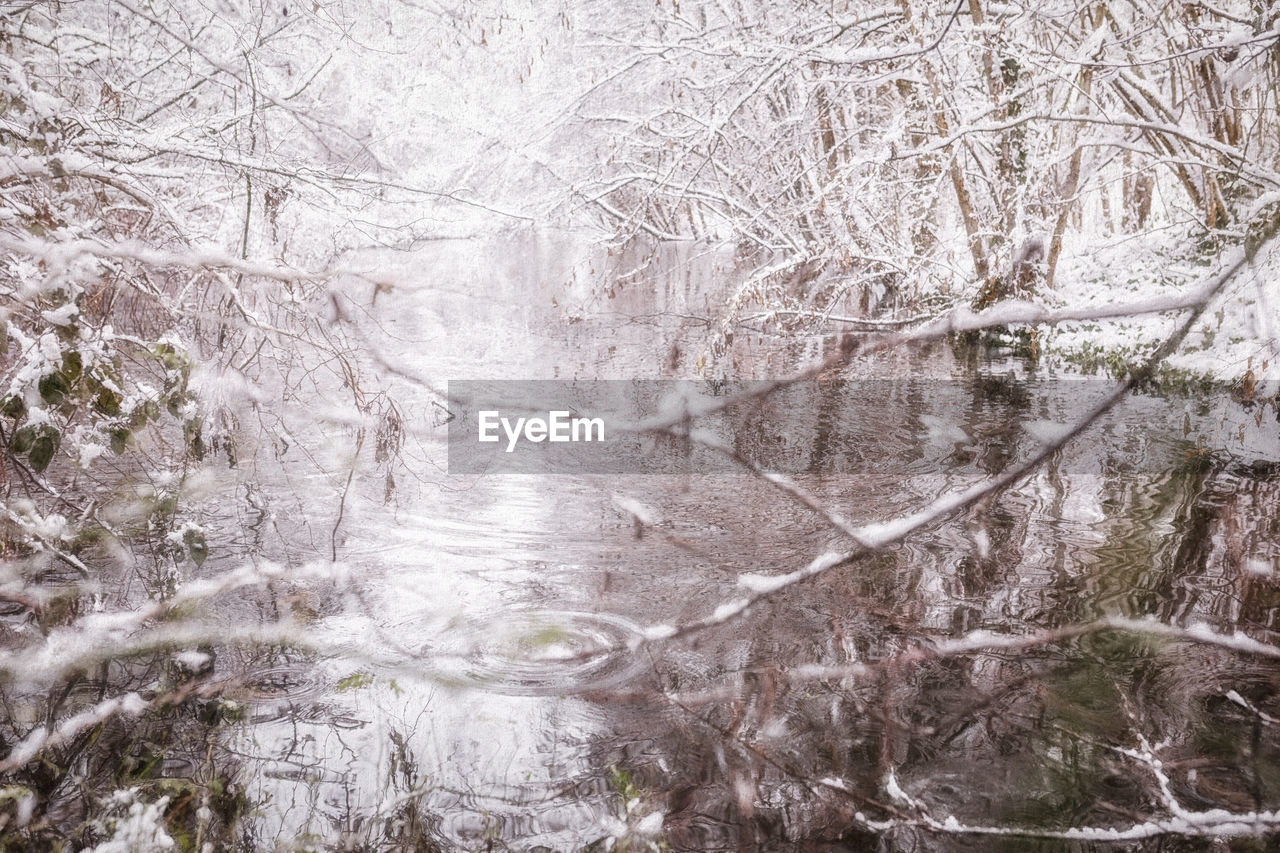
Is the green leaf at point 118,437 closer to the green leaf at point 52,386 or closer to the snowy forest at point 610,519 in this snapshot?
the snowy forest at point 610,519

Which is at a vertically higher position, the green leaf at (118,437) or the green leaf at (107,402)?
the green leaf at (107,402)

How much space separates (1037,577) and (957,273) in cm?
511

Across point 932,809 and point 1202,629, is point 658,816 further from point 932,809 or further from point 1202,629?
point 1202,629

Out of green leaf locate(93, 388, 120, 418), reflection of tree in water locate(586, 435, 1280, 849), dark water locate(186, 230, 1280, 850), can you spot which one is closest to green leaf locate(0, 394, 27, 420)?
green leaf locate(93, 388, 120, 418)

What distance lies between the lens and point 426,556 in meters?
5.32

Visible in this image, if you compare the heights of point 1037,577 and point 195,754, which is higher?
point 1037,577

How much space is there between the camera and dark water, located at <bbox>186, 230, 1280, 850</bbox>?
3014 millimetres

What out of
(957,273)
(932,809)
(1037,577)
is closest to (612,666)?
(932,809)

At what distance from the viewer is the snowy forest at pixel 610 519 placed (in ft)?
9.66
